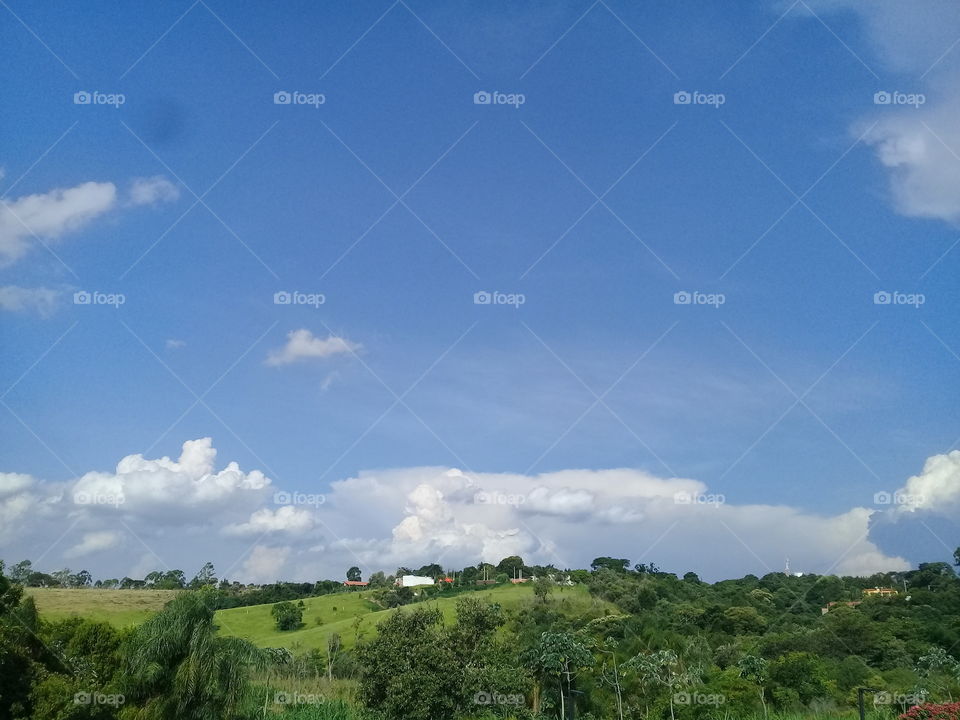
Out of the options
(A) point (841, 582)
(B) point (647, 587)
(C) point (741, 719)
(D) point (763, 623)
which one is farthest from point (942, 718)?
(A) point (841, 582)

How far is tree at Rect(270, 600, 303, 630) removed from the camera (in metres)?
49.1

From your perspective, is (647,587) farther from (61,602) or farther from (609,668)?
(61,602)

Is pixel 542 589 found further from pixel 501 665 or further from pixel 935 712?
pixel 935 712

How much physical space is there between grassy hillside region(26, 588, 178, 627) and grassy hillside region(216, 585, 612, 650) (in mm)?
7974

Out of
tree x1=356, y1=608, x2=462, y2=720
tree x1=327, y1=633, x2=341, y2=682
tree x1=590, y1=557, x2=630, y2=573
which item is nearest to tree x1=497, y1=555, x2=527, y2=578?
tree x1=590, y1=557, x2=630, y2=573

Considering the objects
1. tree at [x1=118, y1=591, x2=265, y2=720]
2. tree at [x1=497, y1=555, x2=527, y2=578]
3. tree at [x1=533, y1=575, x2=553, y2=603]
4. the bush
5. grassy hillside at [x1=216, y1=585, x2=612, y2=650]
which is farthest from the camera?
tree at [x1=497, y1=555, x2=527, y2=578]

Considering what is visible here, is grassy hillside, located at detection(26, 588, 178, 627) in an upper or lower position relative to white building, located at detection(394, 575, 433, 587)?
lower

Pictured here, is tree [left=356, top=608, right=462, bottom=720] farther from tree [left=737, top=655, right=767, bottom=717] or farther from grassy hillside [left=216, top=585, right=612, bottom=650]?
grassy hillside [left=216, top=585, right=612, bottom=650]

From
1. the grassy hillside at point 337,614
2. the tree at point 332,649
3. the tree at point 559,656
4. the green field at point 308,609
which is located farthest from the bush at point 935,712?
the grassy hillside at point 337,614

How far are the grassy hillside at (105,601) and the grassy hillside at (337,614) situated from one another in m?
7.97

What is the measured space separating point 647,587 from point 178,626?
41.2 m

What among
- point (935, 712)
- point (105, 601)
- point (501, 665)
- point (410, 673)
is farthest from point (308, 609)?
point (935, 712)

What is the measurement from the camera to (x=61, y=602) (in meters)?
34.3

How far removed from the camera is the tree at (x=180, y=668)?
780 inches
